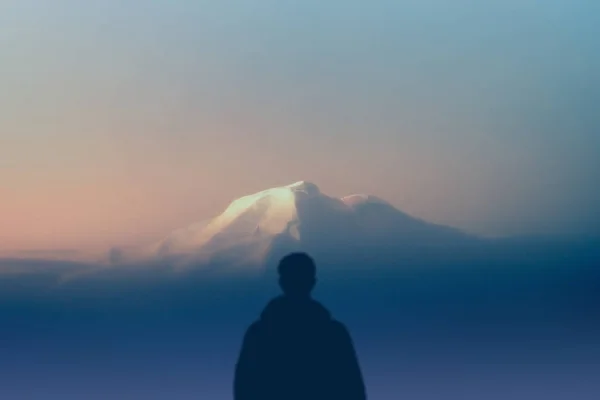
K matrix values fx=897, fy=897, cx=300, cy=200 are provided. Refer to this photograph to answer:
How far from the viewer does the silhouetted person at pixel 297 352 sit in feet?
13.0

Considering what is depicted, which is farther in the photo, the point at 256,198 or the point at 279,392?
the point at 256,198

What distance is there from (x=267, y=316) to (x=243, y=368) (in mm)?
267

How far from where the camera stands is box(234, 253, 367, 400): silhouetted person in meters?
3.95

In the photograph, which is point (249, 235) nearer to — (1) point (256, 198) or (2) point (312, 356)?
(1) point (256, 198)

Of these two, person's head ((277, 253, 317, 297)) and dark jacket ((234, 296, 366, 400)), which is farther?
person's head ((277, 253, 317, 297))

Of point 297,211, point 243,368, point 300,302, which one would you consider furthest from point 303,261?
point 297,211

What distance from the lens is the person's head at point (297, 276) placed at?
13.4ft

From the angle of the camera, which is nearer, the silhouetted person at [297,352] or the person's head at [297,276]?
the silhouetted person at [297,352]

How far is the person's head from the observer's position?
13.4ft

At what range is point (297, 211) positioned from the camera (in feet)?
17.6

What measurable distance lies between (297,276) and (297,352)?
1.13ft

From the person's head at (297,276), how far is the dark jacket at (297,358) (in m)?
0.05

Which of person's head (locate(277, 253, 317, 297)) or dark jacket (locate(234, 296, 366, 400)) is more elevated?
person's head (locate(277, 253, 317, 297))

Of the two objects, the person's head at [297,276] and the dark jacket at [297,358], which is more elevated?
the person's head at [297,276]
